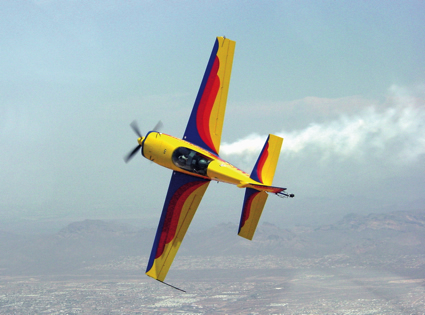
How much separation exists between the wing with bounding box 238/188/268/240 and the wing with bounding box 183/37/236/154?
219 inches

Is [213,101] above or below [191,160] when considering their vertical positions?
above

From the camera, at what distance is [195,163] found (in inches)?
1211

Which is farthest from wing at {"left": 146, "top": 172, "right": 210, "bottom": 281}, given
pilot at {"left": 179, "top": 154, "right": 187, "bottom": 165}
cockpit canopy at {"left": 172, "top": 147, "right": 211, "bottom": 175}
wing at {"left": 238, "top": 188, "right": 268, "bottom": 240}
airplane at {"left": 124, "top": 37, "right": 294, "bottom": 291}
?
wing at {"left": 238, "top": 188, "right": 268, "bottom": 240}

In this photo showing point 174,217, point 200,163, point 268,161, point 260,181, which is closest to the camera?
point 260,181

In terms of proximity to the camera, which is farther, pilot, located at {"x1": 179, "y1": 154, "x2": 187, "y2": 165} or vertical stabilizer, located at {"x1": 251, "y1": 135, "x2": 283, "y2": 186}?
pilot, located at {"x1": 179, "y1": 154, "x2": 187, "y2": 165}

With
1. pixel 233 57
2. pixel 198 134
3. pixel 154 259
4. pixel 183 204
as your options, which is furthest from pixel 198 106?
pixel 154 259

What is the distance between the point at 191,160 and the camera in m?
30.8

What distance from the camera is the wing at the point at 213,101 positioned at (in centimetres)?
3316

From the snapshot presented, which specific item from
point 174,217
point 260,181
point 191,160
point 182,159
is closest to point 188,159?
point 191,160

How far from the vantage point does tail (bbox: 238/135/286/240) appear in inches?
1127

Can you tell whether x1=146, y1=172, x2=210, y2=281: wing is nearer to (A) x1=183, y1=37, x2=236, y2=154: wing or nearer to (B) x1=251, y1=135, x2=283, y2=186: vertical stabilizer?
(A) x1=183, y1=37, x2=236, y2=154: wing

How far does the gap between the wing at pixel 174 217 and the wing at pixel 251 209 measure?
4202 millimetres

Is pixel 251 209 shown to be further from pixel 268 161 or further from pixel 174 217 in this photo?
pixel 174 217

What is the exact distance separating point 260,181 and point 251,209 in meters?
2.12
